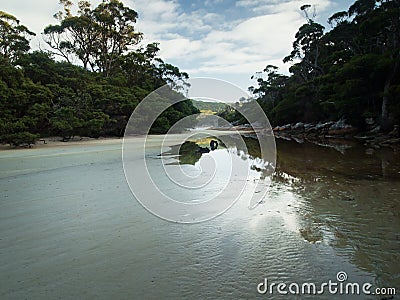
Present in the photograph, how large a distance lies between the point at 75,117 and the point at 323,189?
714 inches

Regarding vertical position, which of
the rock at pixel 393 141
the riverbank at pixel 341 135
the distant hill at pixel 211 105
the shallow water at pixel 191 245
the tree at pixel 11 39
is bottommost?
the shallow water at pixel 191 245

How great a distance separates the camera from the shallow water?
7.98 ft

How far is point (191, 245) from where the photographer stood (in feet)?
10.8

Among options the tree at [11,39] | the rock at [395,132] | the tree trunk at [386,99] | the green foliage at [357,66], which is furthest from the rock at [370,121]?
the tree at [11,39]

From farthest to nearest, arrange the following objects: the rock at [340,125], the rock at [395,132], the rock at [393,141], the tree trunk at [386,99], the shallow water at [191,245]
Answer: the rock at [340,125] < the tree trunk at [386,99] < the rock at [395,132] < the rock at [393,141] < the shallow water at [191,245]

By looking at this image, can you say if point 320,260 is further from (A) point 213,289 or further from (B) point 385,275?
(A) point 213,289

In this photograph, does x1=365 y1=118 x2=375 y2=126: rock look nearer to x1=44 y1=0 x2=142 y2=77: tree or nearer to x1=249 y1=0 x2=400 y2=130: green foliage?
x1=249 y1=0 x2=400 y2=130: green foliage

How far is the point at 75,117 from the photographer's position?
2005 cm

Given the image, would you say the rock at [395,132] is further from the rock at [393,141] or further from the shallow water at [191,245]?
the shallow water at [191,245]

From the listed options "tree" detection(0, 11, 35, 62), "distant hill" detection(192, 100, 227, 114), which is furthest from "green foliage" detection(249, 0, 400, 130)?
"tree" detection(0, 11, 35, 62)

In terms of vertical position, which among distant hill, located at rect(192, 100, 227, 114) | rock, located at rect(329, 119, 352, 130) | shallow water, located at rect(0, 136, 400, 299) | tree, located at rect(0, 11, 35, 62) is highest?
tree, located at rect(0, 11, 35, 62)

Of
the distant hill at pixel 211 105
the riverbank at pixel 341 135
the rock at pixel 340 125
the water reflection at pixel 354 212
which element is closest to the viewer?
the water reflection at pixel 354 212

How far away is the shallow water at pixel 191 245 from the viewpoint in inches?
95.7

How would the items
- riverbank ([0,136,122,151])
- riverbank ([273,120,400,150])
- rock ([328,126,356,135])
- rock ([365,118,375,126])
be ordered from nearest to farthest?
1. riverbank ([0,136,122,151])
2. riverbank ([273,120,400,150])
3. rock ([365,118,375,126])
4. rock ([328,126,356,135])
